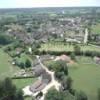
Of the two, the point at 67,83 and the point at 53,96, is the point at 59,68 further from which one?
the point at 53,96

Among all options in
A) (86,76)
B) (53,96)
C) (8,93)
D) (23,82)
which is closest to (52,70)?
(86,76)

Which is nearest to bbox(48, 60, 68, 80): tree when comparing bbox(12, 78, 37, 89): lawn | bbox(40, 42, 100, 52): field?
bbox(12, 78, 37, 89): lawn

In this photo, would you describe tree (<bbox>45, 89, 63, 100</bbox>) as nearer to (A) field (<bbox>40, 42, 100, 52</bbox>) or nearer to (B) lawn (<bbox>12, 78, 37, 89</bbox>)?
(B) lawn (<bbox>12, 78, 37, 89</bbox>)

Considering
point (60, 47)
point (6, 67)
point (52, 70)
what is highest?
point (52, 70)

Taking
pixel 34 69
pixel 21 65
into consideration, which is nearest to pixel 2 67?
pixel 21 65

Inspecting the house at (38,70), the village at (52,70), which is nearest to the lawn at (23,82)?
the village at (52,70)
